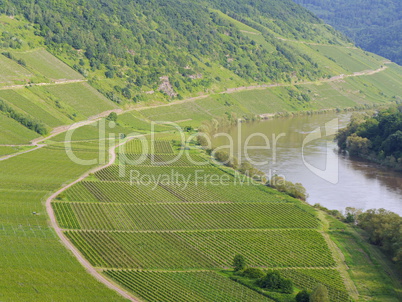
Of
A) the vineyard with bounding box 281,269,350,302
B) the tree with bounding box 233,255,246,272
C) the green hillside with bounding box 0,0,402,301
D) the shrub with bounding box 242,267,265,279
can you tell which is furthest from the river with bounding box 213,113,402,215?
the shrub with bounding box 242,267,265,279

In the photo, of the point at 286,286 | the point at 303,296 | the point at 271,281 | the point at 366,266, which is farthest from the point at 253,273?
the point at 366,266

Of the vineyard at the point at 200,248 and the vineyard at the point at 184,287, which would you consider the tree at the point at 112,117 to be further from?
the vineyard at the point at 184,287

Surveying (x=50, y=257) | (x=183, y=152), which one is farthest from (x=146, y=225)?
(x=183, y=152)

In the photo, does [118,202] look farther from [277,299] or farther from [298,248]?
[277,299]

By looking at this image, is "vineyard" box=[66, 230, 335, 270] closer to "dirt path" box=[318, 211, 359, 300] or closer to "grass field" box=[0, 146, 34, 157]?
"dirt path" box=[318, 211, 359, 300]

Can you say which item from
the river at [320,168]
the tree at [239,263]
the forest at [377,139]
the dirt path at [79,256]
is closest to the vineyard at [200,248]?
the dirt path at [79,256]

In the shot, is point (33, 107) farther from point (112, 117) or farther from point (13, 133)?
point (112, 117)
